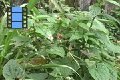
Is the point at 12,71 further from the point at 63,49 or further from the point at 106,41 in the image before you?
the point at 106,41

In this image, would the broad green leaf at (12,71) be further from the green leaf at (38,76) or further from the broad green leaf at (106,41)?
the broad green leaf at (106,41)

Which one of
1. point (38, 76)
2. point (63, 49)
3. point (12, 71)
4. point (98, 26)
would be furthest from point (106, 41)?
point (12, 71)

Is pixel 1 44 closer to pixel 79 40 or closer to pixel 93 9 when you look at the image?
pixel 79 40

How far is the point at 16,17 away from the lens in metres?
1.60

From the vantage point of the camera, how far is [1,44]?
1940mm

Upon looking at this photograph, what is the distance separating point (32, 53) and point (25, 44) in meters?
0.07

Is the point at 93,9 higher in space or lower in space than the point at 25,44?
higher

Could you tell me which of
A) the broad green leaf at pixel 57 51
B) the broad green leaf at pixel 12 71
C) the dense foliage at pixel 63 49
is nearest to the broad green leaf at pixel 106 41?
the dense foliage at pixel 63 49

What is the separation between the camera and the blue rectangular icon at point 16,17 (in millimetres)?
1596

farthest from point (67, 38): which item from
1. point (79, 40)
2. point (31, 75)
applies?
point (31, 75)

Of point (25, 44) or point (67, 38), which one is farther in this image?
point (67, 38)

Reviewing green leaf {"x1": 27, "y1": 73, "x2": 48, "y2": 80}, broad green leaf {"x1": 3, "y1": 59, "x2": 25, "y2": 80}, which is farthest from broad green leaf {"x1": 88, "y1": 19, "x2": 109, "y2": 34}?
broad green leaf {"x1": 3, "y1": 59, "x2": 25, "y2": 80}

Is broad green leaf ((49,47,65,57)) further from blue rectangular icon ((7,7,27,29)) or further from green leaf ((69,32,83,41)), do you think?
blue rectangular icon ((7,7,27,29))

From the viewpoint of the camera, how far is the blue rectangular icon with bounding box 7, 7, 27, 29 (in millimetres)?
1596
